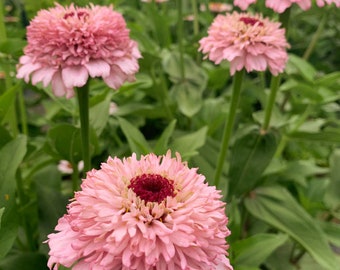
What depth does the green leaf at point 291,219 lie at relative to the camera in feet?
2.56

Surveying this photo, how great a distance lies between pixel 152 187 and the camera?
15.0 inches

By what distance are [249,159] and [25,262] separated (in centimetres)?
40

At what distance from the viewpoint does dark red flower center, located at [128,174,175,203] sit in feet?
1.22

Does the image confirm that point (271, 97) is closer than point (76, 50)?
No

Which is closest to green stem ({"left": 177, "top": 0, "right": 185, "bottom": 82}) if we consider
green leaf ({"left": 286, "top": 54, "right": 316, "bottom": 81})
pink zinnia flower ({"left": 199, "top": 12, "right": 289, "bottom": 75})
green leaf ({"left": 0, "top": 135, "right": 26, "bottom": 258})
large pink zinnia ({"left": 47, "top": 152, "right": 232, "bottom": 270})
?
green leaf ({"left": 286, "top": 54, "right": 316, "bottom": 81})

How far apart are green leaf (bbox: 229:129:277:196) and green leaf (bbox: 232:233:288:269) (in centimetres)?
14

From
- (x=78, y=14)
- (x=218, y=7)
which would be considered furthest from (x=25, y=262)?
(x=218, y=7)

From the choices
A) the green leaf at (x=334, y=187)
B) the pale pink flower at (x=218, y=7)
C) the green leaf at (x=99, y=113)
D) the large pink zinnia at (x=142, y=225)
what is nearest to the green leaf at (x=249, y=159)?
the green leaf at (x=334, y=187)

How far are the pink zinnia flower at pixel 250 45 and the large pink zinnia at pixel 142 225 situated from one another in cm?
31

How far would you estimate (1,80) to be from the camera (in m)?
1.16

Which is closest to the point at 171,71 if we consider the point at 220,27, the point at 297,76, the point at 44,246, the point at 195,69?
the point at 195,69

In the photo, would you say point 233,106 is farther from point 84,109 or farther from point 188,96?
point 188,96

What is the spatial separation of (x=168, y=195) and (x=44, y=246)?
1.50 ft

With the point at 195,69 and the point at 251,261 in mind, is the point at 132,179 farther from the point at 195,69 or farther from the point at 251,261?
the point at 195,69
